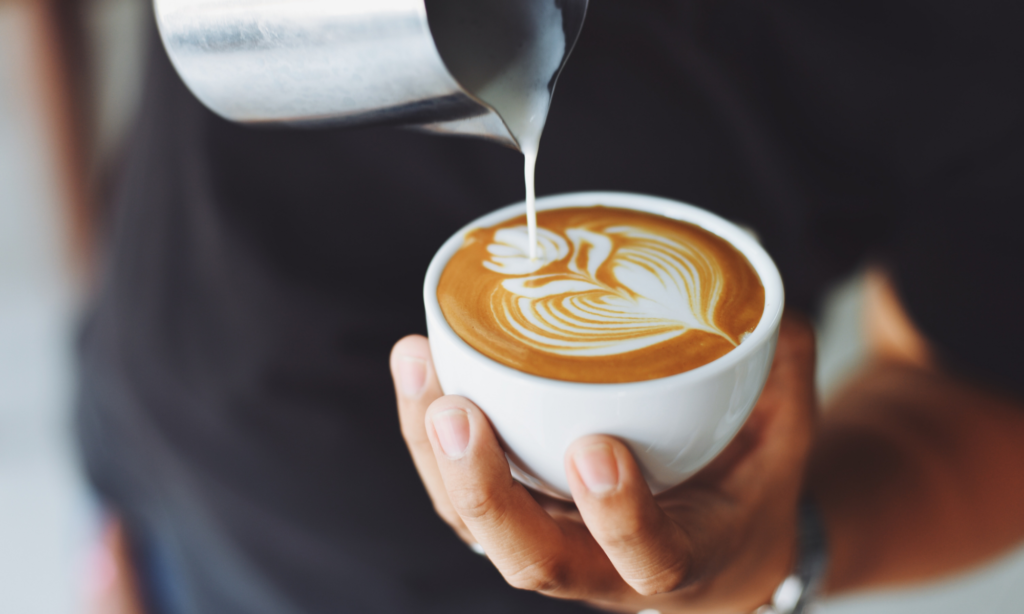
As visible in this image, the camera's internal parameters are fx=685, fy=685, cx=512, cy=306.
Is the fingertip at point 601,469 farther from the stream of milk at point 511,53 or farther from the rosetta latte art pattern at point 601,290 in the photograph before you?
the stream of milk at point 511,53

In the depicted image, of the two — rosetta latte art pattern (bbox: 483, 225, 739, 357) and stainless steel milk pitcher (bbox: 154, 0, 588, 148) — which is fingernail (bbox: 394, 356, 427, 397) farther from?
stainless steel milk pitcher (bbox: 154, 0, 588, 148)

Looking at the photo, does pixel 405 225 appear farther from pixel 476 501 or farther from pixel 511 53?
pixel 476 501

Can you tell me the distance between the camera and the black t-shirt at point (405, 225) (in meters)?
1.01

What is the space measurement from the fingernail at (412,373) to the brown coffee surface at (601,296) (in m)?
0.06

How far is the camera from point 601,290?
0.68 meters

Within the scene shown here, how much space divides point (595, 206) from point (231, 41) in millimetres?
423

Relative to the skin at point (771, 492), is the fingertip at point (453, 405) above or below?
above

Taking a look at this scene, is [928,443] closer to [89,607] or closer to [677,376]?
[677,376]

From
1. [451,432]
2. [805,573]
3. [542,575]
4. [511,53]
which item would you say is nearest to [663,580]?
[542,575]

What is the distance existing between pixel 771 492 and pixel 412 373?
409mm

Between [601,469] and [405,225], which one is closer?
[601,469]

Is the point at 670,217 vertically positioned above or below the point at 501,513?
above

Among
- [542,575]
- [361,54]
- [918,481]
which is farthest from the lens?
[918,481]

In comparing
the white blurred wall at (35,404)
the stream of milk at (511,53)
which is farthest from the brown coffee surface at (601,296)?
the white blurred wall at (35,404)
